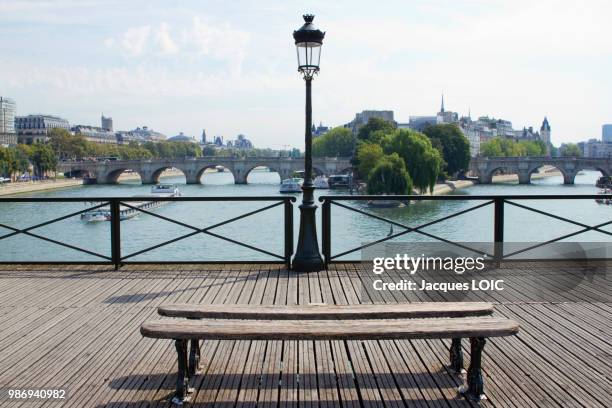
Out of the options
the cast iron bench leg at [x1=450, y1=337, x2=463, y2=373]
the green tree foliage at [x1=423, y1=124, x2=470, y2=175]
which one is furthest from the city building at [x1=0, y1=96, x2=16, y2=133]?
the cast iron bench leg at [x1=450, y1=337, x2=463, y2=373]

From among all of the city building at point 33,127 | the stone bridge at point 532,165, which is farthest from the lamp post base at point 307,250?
the city building at point 33,127

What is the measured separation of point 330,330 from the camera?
13.3ft

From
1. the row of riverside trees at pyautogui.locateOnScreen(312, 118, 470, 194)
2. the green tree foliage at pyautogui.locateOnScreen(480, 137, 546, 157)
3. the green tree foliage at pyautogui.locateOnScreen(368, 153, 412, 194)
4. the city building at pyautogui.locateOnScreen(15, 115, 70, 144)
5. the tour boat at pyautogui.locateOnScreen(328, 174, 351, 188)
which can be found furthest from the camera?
the city building at pyautogui.locateOnScreen(15, 115, 70, 144)

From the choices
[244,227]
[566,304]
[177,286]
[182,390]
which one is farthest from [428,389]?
[244,227]

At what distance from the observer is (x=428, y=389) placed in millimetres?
4293

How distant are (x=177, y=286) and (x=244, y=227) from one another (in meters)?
24.3

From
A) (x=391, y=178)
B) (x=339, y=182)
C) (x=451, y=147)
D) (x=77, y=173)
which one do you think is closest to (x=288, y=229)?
(x=391, y=178)

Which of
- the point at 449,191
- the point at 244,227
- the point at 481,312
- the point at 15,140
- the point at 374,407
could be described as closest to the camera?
the point at 374,407

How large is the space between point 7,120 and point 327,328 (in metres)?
186

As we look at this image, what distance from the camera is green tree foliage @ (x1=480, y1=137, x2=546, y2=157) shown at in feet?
458

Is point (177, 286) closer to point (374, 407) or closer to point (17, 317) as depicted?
point (17, 317)

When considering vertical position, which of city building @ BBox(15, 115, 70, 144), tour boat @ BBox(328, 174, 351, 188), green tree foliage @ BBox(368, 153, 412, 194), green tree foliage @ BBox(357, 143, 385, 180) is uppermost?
city building @ BBox(15, 115, 70, 144)

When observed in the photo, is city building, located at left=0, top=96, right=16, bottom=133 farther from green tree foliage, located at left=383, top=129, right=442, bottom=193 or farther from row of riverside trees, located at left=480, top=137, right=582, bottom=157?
green tree foliage, located at left=383, top=129, right=442, bottom=193

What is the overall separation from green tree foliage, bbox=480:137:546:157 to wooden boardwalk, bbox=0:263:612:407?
135m
